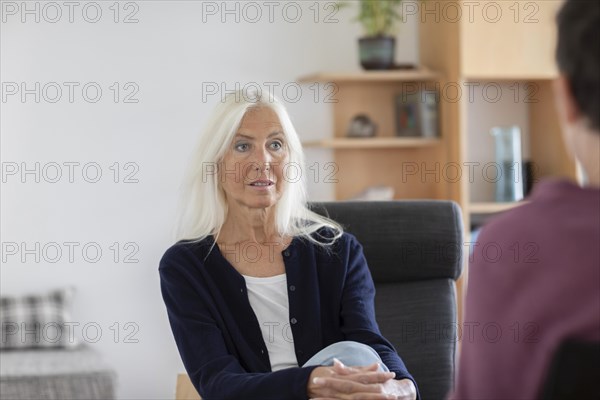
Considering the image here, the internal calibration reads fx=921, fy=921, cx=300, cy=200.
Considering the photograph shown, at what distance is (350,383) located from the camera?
74.0 inches

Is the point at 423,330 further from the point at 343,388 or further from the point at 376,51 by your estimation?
the point at 376,51

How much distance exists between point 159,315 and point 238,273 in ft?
6.67

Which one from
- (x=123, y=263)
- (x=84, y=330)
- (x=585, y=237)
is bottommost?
(x=84, y=330)

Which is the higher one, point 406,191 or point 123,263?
point 406,191

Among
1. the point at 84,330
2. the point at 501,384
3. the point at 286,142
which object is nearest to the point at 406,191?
the point at 84,330

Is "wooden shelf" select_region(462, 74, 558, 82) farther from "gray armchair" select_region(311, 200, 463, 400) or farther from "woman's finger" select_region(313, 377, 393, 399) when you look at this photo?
"woman's finger" select_region(313, 377, 393, 399)

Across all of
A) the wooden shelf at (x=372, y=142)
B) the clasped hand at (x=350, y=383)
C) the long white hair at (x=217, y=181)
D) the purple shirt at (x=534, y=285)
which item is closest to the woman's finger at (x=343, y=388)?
the clasped hand at (x=350, y=383)

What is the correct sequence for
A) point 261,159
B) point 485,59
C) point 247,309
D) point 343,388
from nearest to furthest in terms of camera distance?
point 343,388
point 247,309
point 261,159
point 485,59

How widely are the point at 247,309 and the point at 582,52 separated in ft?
4.68

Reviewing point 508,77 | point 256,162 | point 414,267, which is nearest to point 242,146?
point 256,162

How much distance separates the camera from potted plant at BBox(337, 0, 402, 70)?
4086 mm

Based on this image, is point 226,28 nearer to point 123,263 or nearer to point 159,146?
point 159,146

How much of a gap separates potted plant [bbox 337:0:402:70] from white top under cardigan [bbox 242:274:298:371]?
2089mm

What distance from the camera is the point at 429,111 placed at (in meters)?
4.18
